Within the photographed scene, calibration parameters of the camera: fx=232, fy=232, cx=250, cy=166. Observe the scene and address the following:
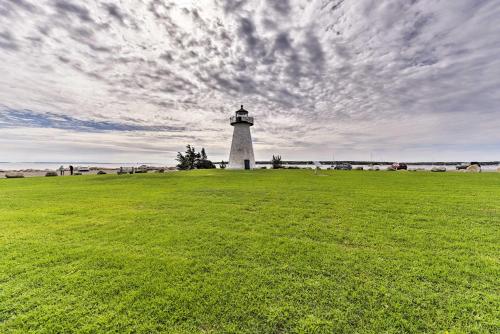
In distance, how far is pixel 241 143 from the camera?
128 feet

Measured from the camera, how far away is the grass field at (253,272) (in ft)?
11.5

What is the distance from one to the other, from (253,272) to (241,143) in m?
34.8

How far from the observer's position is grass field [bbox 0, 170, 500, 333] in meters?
3.51

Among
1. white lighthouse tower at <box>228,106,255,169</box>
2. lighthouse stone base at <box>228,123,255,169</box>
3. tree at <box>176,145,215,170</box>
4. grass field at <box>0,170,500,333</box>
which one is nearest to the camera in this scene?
grass field at <box>0,170,500,333</box>

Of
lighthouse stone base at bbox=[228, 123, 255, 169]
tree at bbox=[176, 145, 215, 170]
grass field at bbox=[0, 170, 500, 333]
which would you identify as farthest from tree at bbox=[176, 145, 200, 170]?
grass field at bbox=[0, 170, 500, 333]

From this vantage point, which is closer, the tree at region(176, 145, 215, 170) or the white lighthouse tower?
the white lighthouse tower

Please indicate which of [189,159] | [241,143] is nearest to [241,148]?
[241,143]

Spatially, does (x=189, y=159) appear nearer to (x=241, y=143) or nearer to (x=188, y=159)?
(x=188, y=159)

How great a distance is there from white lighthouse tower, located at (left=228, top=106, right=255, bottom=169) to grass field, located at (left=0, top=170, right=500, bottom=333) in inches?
1175

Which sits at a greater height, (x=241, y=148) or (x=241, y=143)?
(x=241, y=143)

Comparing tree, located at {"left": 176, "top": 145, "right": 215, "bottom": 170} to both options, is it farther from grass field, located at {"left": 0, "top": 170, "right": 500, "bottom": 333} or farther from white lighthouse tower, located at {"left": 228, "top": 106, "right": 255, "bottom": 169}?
grass field, located at {"left": 0, "top": 170, "right": 500, "bottom": 333}

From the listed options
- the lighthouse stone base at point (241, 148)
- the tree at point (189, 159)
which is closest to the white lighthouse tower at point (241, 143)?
the lighthouse stone base at point (241, 148)

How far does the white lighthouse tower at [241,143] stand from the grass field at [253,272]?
98.0 feet

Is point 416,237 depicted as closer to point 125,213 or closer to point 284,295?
point 284,295
